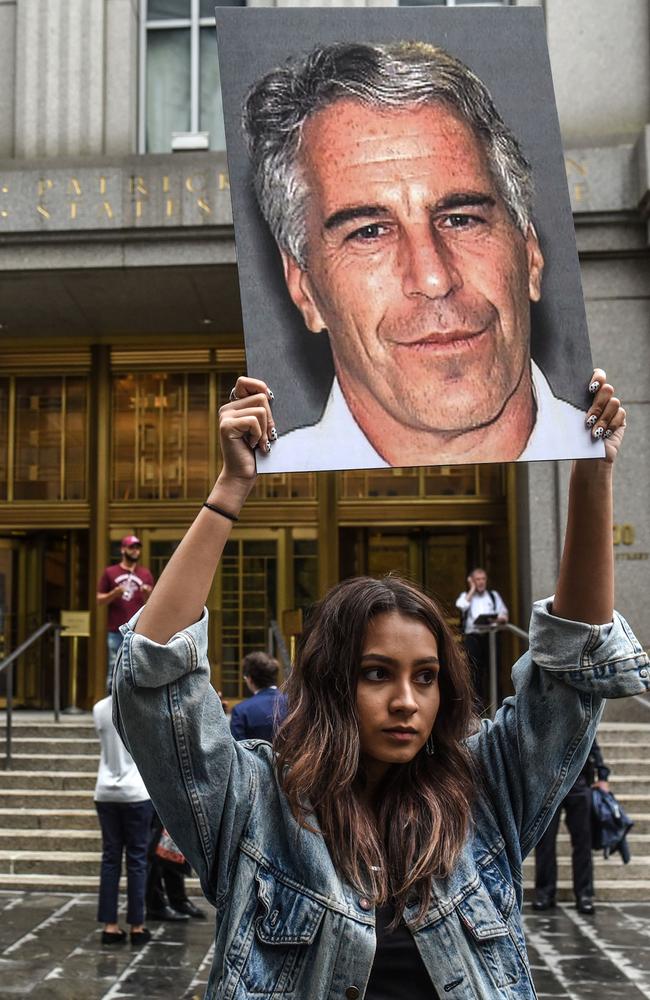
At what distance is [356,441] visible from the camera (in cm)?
246

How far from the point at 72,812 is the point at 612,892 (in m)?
4.97

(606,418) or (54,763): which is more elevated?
(606,418)

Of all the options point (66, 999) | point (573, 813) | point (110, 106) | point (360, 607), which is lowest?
point (66, 999)

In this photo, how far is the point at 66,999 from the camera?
6.31 meters

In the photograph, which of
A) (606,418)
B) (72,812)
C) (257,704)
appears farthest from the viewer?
(72,812)

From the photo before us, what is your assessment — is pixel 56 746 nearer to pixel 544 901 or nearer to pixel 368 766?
pixel 544 901

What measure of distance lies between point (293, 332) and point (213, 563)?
735 millimetres

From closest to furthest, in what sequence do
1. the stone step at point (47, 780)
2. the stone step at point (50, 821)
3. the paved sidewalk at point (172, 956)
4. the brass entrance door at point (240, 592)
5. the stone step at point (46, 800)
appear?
the paved sidewalk at point (172, 956) → the stone step at point (50, 821) → the stone step at point (46, 800) → the stone step at point (47, 780) → the brass entrance door at point (240, 592)

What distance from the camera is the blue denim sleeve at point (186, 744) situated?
1.87m

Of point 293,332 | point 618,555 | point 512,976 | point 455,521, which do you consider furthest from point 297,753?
point 455,521

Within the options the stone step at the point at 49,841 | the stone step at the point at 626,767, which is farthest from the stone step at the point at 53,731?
the stone step at the point at 626,767

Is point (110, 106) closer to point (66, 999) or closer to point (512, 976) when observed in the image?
point (66, 999)

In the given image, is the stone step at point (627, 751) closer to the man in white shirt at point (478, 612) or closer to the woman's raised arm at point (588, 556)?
the man in white shirt at point (478, 612)

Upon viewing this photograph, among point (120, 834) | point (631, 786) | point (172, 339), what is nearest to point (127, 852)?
point (120, 834)
